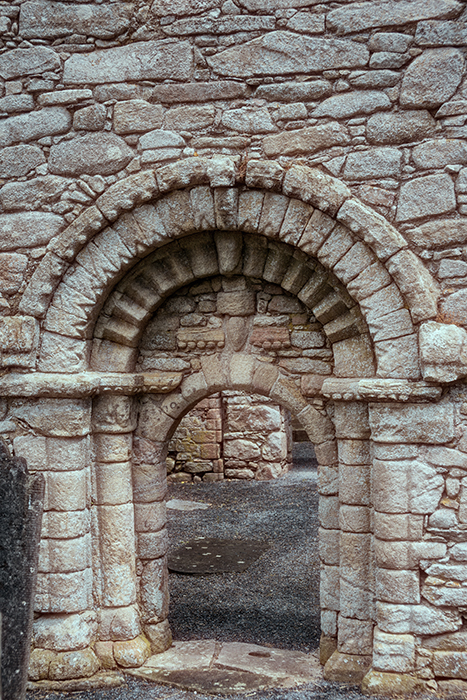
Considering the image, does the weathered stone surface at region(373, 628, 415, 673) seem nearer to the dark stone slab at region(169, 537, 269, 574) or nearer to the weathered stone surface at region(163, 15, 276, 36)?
the dark stone slab at region(169, 537, 269, 574)

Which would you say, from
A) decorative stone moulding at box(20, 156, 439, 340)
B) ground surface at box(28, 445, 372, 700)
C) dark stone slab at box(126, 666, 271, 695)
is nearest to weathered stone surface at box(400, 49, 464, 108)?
decorative stone moulding at box(20, 156, 439, 340)

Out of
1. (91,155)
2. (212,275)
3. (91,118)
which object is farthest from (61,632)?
(91,118)

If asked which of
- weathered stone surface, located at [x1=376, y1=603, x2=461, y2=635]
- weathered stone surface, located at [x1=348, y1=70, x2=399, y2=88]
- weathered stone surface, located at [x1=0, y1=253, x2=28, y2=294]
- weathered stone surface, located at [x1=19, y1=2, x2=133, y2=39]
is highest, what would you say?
weathered stone surface, located at [x1=19, y1=2, x2=133, y2=39]

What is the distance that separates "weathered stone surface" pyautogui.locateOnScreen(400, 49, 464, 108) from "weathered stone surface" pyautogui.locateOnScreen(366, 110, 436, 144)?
0.07 metres

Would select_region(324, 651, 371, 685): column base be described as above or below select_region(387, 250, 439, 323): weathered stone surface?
below

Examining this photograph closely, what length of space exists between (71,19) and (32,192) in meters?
1.12

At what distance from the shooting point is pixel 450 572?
374 centimetres

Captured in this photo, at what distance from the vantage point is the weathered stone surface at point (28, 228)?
4184 mm

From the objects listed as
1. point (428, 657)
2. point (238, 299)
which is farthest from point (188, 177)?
point (428, 657)

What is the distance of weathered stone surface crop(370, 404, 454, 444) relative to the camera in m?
3.75

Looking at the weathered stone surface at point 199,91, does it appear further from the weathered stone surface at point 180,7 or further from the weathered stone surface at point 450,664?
Answer: the weathered stone surface at point 450,664

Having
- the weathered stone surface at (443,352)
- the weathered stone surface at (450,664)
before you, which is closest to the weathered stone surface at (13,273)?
the weathered stone surface at (443,352)

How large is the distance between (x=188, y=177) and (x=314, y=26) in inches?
46.0

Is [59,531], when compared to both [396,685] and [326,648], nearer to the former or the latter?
[326,648]
